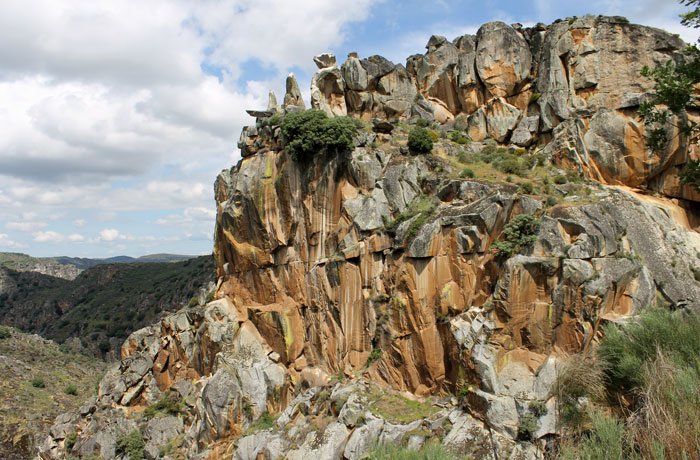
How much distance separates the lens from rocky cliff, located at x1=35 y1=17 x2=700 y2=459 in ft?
65.2

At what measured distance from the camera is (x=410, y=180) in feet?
88.6

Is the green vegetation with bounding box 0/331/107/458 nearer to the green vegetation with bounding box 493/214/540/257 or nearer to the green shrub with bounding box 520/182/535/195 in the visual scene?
the green vegetation with bounding box 493/214/540/257

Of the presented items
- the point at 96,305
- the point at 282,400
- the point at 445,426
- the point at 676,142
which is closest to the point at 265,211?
the point at 282,400

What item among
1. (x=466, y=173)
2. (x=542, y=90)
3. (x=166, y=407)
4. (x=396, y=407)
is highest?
(x=542, y=90)

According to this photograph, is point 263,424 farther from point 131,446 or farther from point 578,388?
point 578,388

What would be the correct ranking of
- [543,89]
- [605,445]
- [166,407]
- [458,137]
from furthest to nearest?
[166,407]
[458,137]
[543,89]
[605,445]

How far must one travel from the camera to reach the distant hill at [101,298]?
76.6 meters

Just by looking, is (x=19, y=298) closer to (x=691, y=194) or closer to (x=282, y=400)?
(x=282, y=400)

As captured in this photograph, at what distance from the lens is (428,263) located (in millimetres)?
23609

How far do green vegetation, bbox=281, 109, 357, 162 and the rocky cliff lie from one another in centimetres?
97

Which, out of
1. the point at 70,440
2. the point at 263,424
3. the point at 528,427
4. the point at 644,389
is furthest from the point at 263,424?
the point at 644,389

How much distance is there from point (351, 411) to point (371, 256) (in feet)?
29.8

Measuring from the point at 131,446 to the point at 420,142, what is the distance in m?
30.5

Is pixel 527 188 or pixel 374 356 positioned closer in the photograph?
pixel 527 188
